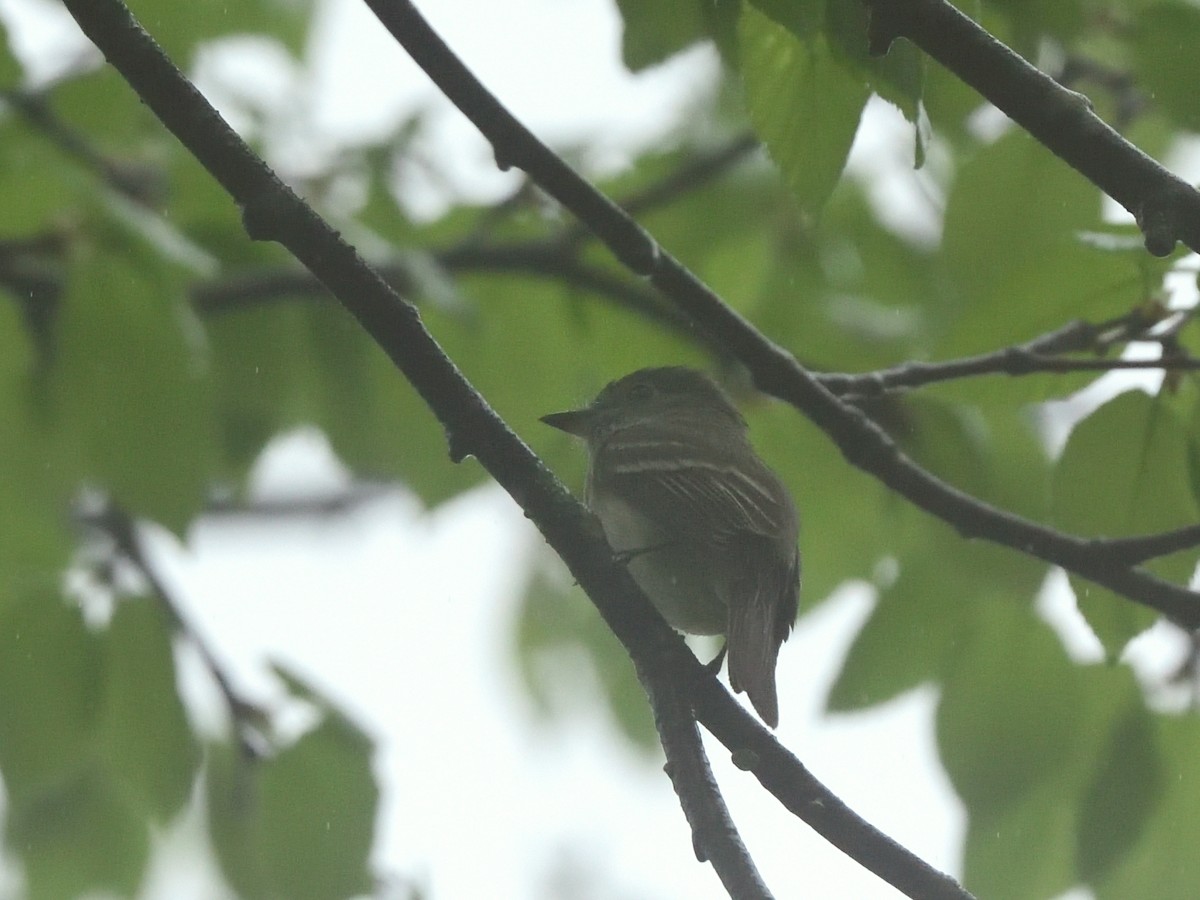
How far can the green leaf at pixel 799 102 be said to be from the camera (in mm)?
1988

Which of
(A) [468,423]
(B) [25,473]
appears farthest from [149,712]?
(A) [468,423]

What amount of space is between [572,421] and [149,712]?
4.57 ft

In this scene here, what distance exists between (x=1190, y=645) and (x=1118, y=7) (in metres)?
1.56

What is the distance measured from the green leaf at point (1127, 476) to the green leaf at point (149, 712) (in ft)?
6.77

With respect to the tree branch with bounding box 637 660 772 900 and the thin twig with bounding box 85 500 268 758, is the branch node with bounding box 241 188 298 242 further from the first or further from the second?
the thin twig with bounding box 85 500 268 758

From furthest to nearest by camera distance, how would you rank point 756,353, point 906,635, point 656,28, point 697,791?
point 906,635 < point 756,353 < point 697,791 < point 656,28

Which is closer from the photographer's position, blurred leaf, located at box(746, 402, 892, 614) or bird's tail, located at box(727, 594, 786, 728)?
bird's tail, located at box(727, 594, 786, 728)

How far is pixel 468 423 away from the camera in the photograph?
2408 millimetres

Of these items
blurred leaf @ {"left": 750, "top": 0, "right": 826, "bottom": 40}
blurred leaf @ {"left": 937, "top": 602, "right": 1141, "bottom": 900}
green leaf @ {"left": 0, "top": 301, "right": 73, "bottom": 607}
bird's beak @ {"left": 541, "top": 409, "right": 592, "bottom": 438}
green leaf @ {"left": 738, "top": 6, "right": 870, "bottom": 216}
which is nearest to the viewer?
blurred leaf @ {"left": 750, "top": 0, "right": 826, "bottom": 40}

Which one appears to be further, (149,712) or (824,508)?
(824,508)

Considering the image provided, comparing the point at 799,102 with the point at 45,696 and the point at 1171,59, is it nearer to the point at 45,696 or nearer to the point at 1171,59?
the point at 1171,59

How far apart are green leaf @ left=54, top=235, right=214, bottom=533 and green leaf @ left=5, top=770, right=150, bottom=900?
0.97 metres

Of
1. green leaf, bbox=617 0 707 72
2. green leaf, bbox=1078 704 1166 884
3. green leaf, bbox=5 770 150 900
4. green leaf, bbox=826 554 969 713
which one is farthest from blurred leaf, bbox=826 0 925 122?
green leaf, bbox=5 770 150 900

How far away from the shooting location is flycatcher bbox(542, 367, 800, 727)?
11.3ft
